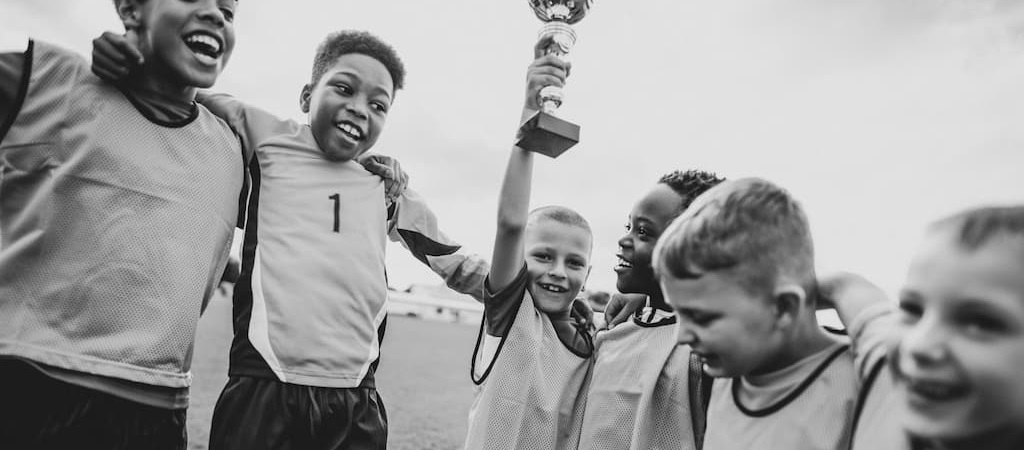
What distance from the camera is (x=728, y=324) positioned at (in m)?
1.36

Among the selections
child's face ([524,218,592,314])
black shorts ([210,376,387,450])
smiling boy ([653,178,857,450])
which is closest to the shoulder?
black shorts ([210,376,387,450])

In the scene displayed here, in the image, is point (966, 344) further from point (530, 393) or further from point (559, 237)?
point (559, 237)

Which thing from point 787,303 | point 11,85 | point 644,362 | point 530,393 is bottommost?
point 530,393

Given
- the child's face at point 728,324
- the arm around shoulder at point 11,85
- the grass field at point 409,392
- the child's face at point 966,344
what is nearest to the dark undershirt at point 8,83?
the arm around shoulder at point 11,85

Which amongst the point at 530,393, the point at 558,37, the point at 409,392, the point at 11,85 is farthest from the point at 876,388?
the point at 409,392

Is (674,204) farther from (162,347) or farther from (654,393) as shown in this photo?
(162,347)

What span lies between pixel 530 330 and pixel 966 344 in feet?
4.74

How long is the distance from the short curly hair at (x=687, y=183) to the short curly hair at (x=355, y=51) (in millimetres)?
1130

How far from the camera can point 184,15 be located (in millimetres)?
1845

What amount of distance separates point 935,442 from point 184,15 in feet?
6.88

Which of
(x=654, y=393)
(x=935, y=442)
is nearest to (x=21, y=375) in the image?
(x=654, y=393)

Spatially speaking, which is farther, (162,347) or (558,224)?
(558,224)

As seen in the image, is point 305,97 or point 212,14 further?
point 305,97

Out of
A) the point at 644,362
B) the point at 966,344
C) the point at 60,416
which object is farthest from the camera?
the point at 644,362
